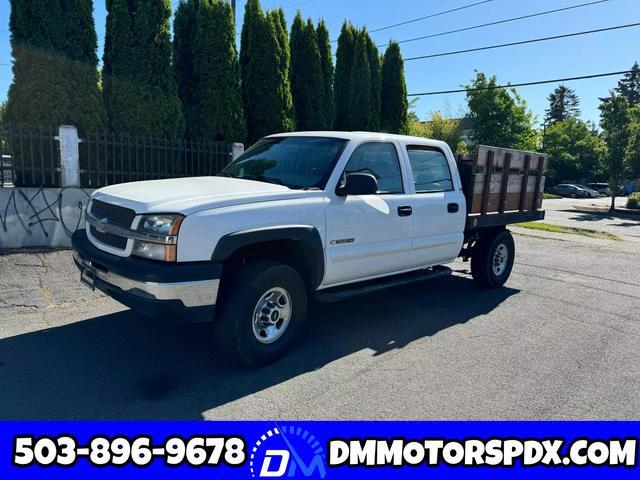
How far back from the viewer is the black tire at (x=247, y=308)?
12.4 ft

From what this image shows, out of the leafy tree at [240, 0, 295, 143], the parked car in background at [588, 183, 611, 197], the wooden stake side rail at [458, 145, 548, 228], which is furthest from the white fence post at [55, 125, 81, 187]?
the parked car in background at [588, 183, 611, 197]

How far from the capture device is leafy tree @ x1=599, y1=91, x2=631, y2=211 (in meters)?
27.5

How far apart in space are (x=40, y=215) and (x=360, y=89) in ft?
32.0

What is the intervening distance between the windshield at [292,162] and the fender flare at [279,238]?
505 millimetres

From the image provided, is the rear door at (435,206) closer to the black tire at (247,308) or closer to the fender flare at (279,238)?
the fender flare at (279,238)

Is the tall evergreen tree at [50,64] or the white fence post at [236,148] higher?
the tall evergreen tree at [50,64]

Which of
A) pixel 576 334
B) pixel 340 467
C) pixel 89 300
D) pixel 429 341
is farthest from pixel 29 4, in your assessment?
pixel 576 334

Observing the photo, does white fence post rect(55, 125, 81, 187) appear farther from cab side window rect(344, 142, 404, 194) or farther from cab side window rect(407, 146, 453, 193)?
cab side window rect(407, 146, 453, 193)

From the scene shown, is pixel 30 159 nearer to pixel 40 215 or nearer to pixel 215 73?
pixel 40 215

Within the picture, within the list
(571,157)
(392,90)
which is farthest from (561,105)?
(392,90)

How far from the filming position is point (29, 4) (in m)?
7.93

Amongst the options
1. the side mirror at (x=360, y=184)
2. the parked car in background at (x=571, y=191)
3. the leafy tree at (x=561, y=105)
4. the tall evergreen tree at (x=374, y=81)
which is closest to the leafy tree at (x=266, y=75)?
the tall evergreen tree at (x=374, y=81)

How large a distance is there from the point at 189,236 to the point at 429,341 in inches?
106

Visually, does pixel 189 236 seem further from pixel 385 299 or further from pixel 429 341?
pixel 385 299
